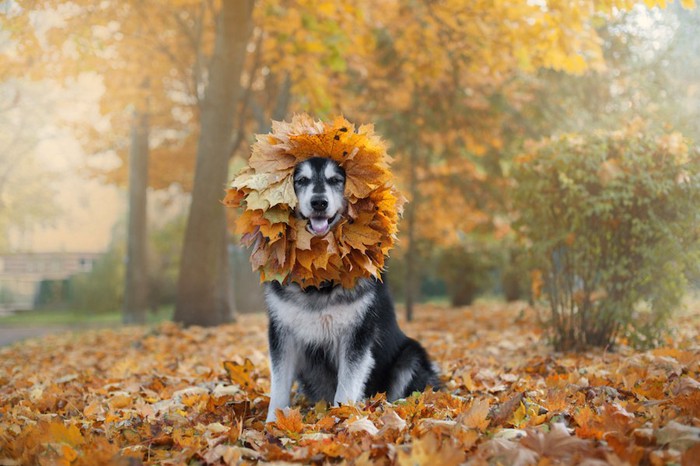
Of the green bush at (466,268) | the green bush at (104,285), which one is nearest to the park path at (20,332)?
the green bush at (104,285)

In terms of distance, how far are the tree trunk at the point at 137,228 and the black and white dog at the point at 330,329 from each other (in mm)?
10815

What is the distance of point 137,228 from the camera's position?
45.4 ft

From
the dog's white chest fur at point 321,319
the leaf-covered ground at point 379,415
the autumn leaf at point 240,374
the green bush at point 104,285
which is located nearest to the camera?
the leaf-covered ground at point 379,415

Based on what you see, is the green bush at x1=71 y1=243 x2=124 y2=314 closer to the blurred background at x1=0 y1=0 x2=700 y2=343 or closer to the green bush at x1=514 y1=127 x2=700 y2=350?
the blurred background at x1=0 y1=0 x2=700 y2=343

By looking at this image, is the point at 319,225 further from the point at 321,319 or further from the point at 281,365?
the point at 281,365

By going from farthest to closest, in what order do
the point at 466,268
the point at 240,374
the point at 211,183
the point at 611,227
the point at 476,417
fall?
the point at 466,268 < the point at 211,183 < the point at 611,227 < the point at 240,374 < the point at 476,417

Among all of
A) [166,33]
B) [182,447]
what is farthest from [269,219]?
[166,33]

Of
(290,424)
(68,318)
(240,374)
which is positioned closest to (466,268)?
(68,318)

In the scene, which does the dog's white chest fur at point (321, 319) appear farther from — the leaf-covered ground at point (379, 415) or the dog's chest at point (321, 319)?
the leaf-covered ground at point (379, 415)

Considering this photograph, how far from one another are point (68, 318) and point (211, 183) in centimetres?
1129

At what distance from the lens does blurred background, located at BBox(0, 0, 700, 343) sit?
9016mm

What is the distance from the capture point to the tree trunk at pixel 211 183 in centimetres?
924

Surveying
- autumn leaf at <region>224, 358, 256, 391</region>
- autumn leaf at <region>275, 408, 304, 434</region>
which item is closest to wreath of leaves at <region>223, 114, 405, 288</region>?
autumn leaf at <region>275, 408, 304, 434</region>

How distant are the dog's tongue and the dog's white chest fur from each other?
47 cm
